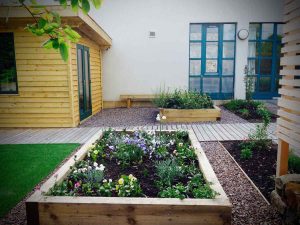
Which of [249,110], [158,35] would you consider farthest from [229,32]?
[249,110]

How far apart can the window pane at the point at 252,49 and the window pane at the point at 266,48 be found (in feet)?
0.91

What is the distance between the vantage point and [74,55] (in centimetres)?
746

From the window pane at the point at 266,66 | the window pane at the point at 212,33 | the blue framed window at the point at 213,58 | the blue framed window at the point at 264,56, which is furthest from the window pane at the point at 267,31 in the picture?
the window pane at the point at 212,33

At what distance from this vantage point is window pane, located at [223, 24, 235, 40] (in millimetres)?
11555

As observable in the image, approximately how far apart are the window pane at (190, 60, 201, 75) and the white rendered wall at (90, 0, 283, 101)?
0.36 metres

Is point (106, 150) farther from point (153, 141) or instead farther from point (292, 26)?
point (292, 26)

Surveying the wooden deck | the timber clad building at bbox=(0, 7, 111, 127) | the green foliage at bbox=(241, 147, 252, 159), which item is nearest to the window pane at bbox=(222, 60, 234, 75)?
the wooden deck

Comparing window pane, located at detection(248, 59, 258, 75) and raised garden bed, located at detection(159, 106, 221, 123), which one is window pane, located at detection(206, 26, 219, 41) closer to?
window pane, located at detection(248, 59, 258, 75)

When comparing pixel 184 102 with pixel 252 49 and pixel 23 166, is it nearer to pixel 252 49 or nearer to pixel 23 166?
pixel 23 166

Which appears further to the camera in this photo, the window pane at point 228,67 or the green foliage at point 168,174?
the window pane at point 228,67

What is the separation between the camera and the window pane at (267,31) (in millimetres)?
11742

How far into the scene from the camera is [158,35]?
11469 millimetres

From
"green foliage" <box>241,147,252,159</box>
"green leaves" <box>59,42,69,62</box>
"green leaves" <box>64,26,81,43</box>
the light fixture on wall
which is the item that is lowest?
"green foliage" <box>241,147,252,159</box>

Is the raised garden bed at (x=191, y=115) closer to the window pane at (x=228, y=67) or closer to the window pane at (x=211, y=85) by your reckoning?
the window pane at (x=211, y=85)
